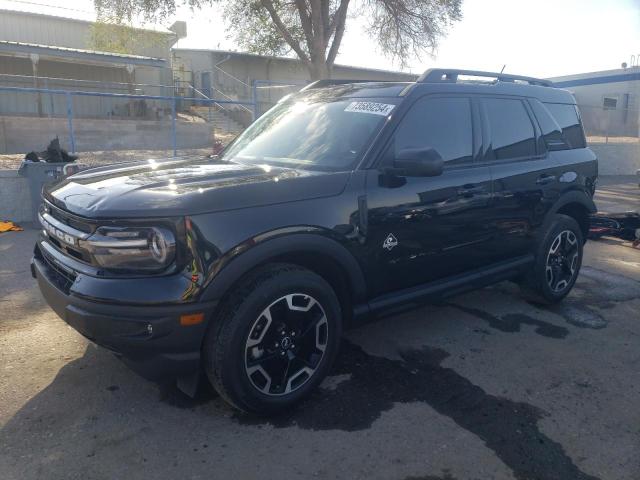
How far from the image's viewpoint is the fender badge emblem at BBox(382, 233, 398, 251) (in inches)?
136

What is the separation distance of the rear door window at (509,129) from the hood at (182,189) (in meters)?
1.64

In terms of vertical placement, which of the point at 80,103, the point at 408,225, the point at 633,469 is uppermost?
the point at 80,103

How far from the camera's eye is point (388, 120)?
11.8ft

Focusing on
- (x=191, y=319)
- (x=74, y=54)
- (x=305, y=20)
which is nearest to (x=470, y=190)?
(x=191, y=319)

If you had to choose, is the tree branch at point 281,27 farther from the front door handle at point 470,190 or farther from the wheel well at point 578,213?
the front door handle at point 470,190

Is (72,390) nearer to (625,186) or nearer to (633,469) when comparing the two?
(633,469)

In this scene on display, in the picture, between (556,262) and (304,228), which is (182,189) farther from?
(556,262)

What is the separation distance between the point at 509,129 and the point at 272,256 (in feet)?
8.45

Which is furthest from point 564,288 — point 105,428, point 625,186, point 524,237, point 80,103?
point 80,103

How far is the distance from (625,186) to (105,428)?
16.4 m

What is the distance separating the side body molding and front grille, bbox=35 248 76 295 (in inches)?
31.5

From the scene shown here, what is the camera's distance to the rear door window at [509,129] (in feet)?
14.2

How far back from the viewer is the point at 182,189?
2.88 m

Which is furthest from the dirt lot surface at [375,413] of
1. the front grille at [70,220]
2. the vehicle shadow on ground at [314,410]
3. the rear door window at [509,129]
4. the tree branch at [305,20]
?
the tree branch at [305,20]
